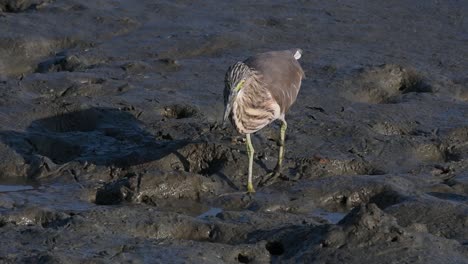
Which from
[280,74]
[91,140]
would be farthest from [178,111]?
[280,74]

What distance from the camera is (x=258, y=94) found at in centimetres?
905

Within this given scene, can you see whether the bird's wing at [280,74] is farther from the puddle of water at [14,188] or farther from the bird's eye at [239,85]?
the puddle of water at [14,188]

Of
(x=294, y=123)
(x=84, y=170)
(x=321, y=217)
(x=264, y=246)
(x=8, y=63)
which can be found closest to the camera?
(x=264, y=246)

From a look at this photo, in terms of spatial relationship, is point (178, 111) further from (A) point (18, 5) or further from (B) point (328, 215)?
(A) point (18, 5)

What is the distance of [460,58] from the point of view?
40.5ft

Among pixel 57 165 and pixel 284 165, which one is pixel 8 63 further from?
pixel 284 165

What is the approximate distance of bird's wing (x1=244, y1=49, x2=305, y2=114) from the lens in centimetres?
930

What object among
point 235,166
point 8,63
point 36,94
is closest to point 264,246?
point 235,166

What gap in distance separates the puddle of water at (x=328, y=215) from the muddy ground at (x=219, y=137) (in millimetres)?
23

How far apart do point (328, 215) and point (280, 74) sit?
5.37ft

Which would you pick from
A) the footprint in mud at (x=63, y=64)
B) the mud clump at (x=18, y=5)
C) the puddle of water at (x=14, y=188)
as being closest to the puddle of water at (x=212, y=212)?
the puddle of water at (x=14, y=188)

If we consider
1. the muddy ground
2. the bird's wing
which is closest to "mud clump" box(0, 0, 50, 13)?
the muddy ground

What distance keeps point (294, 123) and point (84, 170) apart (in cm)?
222

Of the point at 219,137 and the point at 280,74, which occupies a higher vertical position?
the point at 280,74
